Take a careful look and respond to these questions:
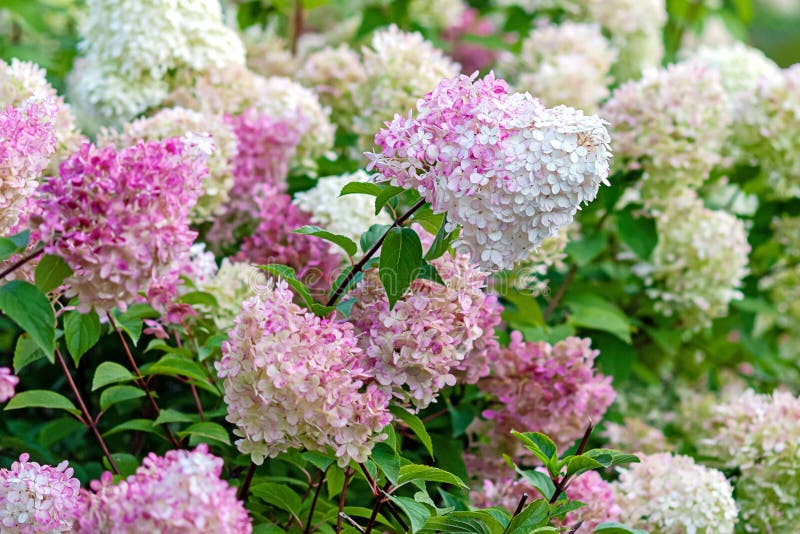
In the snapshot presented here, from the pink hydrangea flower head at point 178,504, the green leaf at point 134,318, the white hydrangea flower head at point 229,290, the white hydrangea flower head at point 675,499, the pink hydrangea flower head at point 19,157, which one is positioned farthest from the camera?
the white hydrangea flower head at point 229,290

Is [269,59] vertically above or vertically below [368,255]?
below

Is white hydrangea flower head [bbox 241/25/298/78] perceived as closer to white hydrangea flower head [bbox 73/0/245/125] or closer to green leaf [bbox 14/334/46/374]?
white hydrangea flower head [bbox 73/0/245/125]

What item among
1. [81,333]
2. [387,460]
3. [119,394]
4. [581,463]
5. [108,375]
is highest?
[581,463]

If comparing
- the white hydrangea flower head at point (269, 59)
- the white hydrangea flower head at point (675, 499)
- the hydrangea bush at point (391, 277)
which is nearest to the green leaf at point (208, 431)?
the hydrangea bush at point (391, 277)

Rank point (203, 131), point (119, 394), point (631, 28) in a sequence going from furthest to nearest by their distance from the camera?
1. point (631, 28)
2. point (203, 131)
3. point (119, 394)

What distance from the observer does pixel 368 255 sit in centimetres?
155

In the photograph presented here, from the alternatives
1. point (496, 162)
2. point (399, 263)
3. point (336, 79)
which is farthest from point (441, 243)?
point (336, 79)

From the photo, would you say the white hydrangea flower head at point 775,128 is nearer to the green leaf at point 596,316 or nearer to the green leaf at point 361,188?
the green leaf at point 596,316

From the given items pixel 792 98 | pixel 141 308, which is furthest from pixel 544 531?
pixel 792 98

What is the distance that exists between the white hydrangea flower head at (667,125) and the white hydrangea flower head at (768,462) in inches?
25.6

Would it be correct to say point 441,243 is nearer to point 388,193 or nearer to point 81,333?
point 388,193

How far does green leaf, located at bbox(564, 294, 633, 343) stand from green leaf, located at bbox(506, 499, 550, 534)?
1010mm

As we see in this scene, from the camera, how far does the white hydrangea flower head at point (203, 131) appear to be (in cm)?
217

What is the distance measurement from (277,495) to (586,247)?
4.31 ft
